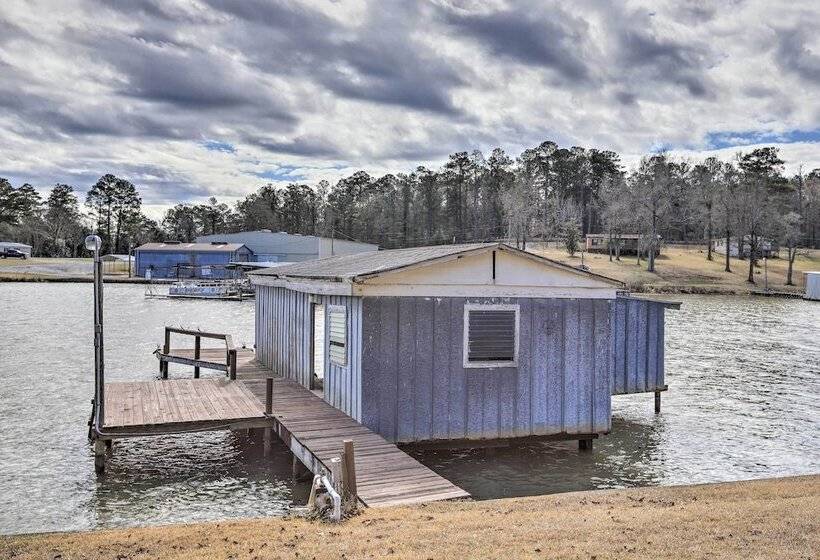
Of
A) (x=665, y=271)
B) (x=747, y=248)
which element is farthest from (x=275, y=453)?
(x=747, y=248)

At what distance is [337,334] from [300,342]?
3.27 metres

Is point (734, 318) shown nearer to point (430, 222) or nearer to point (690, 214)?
point (690, 214)

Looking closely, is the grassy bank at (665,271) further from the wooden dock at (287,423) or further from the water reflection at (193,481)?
the water reflection at (193,481)

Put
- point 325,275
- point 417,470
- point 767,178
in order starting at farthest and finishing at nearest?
1. point 767,178
2. point 325,275
3. point 417,470

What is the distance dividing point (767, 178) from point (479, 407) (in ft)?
308

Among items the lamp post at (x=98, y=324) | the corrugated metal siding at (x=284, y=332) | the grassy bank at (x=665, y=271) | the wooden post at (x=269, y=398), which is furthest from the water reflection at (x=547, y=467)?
the grassy bank at (x=665, y=271)

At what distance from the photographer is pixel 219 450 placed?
47.0 ft

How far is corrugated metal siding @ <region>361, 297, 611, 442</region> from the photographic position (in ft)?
39.3

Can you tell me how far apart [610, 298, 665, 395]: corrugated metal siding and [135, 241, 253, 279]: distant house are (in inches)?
2729

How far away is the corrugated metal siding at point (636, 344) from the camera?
16.8m

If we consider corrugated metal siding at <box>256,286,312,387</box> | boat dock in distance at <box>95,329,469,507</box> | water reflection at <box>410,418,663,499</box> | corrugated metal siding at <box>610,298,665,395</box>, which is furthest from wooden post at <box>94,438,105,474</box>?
corrugated metal siding at <box>610,298,665,395</box>

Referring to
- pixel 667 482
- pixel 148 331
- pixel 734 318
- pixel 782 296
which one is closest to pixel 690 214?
pixel 782 296

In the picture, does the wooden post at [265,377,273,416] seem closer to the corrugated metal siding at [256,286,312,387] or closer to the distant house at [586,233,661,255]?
the corrugated metal siding at [256,286,312,387]

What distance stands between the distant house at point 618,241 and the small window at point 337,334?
77127 mm
